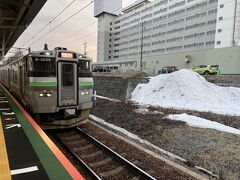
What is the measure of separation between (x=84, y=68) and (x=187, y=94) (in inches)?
378

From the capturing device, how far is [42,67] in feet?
29.5

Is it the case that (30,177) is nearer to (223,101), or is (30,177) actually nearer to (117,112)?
(117,112)

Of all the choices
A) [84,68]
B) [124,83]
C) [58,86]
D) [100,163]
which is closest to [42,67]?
[58,86]

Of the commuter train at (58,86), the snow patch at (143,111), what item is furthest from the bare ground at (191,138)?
the commuter train at (58,86)

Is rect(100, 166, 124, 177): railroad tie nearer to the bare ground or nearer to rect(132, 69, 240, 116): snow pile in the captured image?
the bare ground

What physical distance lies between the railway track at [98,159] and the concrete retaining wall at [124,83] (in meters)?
11.6

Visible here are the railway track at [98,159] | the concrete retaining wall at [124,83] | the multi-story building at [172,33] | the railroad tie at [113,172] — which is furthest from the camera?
the multi-story building at [172,33]

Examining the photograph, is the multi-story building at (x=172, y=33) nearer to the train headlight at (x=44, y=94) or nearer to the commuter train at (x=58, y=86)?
the commuter train at (x=58, y=86)

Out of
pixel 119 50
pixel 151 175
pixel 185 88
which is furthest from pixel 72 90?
pixel 119 50

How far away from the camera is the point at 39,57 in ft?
29.3

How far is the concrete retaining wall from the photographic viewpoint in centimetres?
2016

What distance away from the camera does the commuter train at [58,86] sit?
8930 mm

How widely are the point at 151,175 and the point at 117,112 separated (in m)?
8.81

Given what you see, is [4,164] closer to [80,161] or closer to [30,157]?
[30,157]
